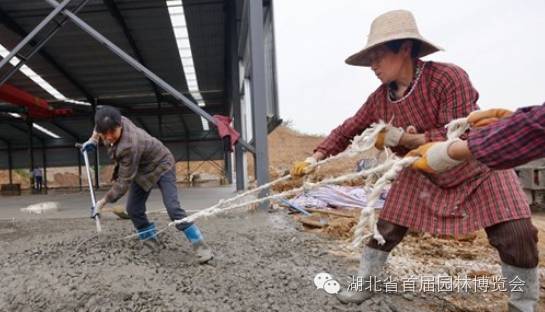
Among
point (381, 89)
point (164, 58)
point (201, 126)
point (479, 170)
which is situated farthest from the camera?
point (201, 126)

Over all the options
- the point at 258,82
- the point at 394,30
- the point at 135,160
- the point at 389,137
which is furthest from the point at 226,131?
the point at 394,30

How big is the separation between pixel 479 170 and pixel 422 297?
785 millimetres

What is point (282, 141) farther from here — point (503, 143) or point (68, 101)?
point (503, 143)

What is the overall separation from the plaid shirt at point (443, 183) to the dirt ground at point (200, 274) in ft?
1.55


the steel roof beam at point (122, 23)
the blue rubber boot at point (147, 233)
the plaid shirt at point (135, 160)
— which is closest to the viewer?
the plaid shirt at point (135, 160)

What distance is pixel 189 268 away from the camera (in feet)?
8.36

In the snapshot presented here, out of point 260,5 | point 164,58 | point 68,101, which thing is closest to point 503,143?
point 260,5

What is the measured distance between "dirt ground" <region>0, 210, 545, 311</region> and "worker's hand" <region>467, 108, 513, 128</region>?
974 mm

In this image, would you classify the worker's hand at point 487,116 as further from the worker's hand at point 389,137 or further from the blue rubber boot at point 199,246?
the blue rubber boot at point 199,246

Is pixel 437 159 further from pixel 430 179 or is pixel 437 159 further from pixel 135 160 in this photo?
pixel 135 160

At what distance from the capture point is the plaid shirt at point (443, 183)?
159cm

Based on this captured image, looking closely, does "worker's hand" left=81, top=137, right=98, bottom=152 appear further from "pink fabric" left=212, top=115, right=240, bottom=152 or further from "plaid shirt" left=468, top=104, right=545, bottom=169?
"plaid shirt" left=468, top=104, right=545, bottom=169

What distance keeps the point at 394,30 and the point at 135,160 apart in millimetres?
1836

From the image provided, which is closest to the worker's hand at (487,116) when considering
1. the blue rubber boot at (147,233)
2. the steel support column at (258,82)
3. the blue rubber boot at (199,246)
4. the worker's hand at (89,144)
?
the blue rubber boot at (199,246)
